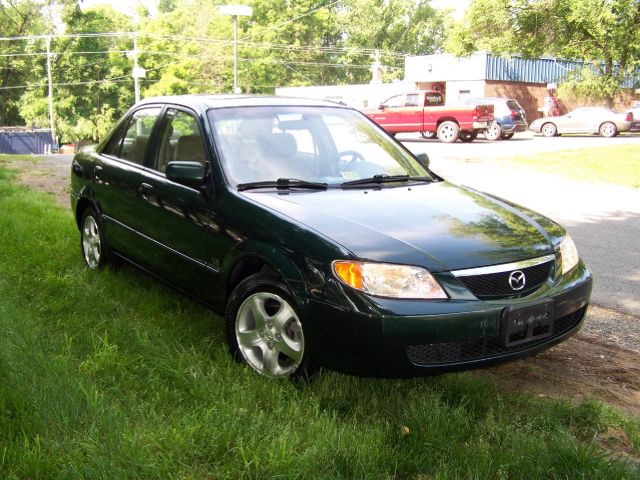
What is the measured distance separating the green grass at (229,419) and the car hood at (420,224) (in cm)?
69

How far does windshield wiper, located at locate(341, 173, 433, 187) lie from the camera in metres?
4.22

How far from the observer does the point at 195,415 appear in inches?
118

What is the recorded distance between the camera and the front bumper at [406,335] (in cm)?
302

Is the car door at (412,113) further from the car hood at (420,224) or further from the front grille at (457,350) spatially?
the front grille at (457,350)

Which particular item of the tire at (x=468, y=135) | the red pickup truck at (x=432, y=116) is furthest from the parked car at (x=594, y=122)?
the red pickup truck at (x=432, y=116)

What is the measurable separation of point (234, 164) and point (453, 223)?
1375mm

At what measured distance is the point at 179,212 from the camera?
4.26m

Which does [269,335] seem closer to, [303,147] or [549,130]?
[303,147]

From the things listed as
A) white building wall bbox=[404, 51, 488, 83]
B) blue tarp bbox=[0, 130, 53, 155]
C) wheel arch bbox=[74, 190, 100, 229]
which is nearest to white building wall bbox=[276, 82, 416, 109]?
white building wall bbox=[404, 51, 488, 83]

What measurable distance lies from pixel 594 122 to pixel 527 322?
93.2 ft

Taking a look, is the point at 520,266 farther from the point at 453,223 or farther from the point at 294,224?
the point at 294,224

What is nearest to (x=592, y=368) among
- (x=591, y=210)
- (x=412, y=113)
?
(x=591, y=210)

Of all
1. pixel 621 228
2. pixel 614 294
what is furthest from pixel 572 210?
pixel 614 294

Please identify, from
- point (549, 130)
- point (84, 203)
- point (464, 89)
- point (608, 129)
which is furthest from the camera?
point (464, 89)
